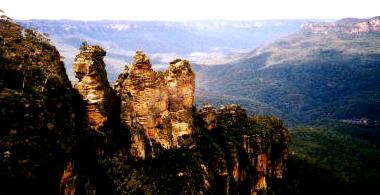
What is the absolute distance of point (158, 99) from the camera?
60125 millimetres

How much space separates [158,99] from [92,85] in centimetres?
1003

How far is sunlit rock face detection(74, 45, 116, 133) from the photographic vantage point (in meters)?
52.0

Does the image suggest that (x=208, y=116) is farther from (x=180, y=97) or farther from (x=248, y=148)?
(x=180, y=97)

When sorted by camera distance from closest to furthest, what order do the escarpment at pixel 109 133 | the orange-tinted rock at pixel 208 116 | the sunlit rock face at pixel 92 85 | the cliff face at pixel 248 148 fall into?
1. the escarpment at pixel 109 133
2. the sunlit rock face at pixel 92 85
3. the cliff face at pixel 248 148
4. the orange-tinted rock at pixel 208 116

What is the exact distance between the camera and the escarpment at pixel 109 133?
38875 millimetres

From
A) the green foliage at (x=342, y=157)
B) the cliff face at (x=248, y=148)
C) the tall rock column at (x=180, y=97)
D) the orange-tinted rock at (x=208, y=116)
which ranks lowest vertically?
the green foliage at (x=342, y=157)

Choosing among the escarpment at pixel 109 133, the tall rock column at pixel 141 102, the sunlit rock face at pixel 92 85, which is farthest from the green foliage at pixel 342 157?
the sunlit rock face at pixel 92 85

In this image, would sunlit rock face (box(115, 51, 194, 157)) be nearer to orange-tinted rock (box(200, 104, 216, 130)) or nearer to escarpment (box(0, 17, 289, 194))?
escarpment (box(0, 17, 289, 194))

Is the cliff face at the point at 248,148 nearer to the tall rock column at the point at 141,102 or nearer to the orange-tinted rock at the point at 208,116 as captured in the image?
the orange-tinted rock at the point at 208,116

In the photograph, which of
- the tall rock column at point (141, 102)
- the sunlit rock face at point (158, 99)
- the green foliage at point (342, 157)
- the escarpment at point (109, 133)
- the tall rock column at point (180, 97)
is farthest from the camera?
the green foliage at point (342, 157)

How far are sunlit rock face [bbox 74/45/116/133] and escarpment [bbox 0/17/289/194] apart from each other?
10cm

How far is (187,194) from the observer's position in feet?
189

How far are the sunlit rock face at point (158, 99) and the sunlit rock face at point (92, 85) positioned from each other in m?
5.14

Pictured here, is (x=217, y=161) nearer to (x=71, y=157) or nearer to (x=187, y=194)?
(x=187, y=194)
